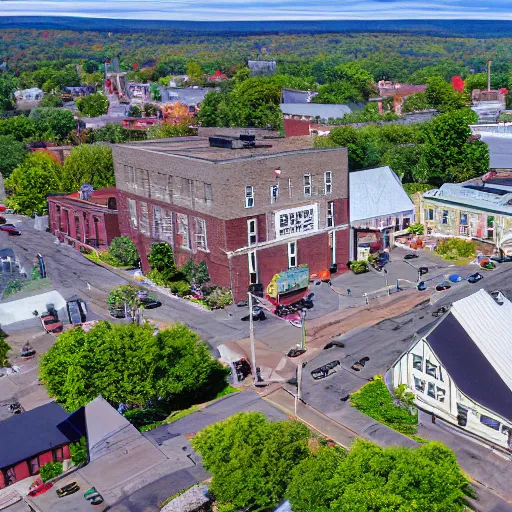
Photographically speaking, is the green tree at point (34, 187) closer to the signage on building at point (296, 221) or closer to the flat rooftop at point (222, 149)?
the flat rooftop at point (222, 149)

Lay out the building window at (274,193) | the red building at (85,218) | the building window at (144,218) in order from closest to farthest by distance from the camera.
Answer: the building window at (274,193)
the building window at (144,218)
the red building at (85,218)

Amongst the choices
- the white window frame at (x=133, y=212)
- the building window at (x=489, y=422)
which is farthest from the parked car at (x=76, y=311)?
the building window at (x=489, y=422)

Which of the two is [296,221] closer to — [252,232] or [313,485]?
[252,232]

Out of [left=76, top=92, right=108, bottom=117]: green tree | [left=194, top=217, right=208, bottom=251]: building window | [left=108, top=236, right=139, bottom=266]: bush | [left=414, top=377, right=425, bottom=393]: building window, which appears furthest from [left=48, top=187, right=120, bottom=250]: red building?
[left=76, top=92, right=108, bottom=117]: green tree

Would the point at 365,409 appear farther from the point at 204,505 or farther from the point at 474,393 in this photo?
the point at 204,505

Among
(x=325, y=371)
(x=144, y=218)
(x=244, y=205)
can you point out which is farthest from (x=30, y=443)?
(x=144, y=218)

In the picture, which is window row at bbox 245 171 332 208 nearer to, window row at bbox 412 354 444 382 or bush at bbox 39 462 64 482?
window row at bbox 412 354 444 382
